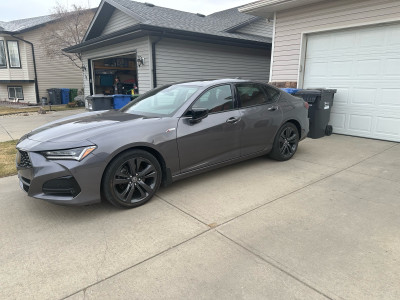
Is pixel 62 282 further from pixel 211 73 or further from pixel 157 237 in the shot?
pixel 211 73

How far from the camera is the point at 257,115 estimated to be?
180 inches

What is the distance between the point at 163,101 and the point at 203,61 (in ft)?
23.9

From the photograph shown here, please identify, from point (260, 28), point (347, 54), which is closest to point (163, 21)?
point (260, 28)

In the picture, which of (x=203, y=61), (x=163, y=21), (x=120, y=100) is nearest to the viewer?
(x=120, y=100)

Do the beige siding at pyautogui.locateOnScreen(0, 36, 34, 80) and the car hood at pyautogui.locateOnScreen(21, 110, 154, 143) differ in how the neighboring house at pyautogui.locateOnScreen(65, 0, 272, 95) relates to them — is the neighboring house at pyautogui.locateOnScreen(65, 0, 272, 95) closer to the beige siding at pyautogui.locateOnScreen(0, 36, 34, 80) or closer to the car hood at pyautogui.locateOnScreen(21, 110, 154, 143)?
the car hood at pyautogui.locateOnScreen(21, 110, 154, 143)

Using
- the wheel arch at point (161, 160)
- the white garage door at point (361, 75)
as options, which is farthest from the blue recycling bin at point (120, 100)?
the wheel arch at point (161, 160)

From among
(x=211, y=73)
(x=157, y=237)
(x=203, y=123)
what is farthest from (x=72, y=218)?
(x=211, y=73)

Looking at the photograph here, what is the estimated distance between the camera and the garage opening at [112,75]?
579 inches

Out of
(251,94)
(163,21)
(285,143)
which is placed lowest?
(285,143)

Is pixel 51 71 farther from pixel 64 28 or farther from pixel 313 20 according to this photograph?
pixel 313 20

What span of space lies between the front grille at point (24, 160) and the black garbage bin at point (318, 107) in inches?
232

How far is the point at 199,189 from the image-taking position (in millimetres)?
3998

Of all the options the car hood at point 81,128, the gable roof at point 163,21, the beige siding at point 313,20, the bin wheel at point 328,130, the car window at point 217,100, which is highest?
the gable roof at point 163,21

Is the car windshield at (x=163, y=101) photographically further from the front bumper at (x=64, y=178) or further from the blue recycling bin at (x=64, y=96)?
the blue recycling bin at (x=64, y=96)
